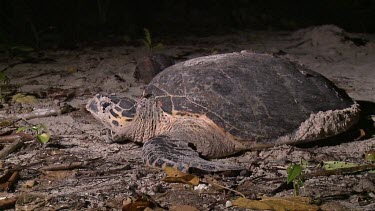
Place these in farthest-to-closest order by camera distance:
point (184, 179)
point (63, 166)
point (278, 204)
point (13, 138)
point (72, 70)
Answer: point (72, 70) < point (13, 138) < point (63, 166) < point (184, 179) < point (278, 204)

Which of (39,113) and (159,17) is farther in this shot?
Result: (159,17)

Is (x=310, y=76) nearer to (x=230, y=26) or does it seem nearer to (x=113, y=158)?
(x=113, y=158)

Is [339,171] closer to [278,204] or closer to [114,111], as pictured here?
[278,204]

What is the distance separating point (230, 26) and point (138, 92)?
4.45 m

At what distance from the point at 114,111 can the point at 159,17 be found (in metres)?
6.33

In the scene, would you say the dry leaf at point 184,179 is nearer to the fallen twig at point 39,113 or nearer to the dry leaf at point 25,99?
the fallen twig at point 39,113

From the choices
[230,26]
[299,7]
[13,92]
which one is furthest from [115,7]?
[13,92]

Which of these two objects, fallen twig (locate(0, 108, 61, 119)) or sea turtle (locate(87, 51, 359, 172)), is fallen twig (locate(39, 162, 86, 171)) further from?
fallen twig (locate(0, 108, 61, 119))

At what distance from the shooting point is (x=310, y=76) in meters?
2.72

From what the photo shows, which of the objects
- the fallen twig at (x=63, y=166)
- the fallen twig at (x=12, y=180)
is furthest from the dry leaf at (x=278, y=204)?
the fallen twig at (x=12, y=180)

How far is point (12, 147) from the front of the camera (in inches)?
92.0

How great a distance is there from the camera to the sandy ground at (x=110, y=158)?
176 centimetres

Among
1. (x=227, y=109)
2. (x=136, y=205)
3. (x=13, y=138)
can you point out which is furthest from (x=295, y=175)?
(x=13, y=138)

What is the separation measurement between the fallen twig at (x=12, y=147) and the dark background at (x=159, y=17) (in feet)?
10.8
